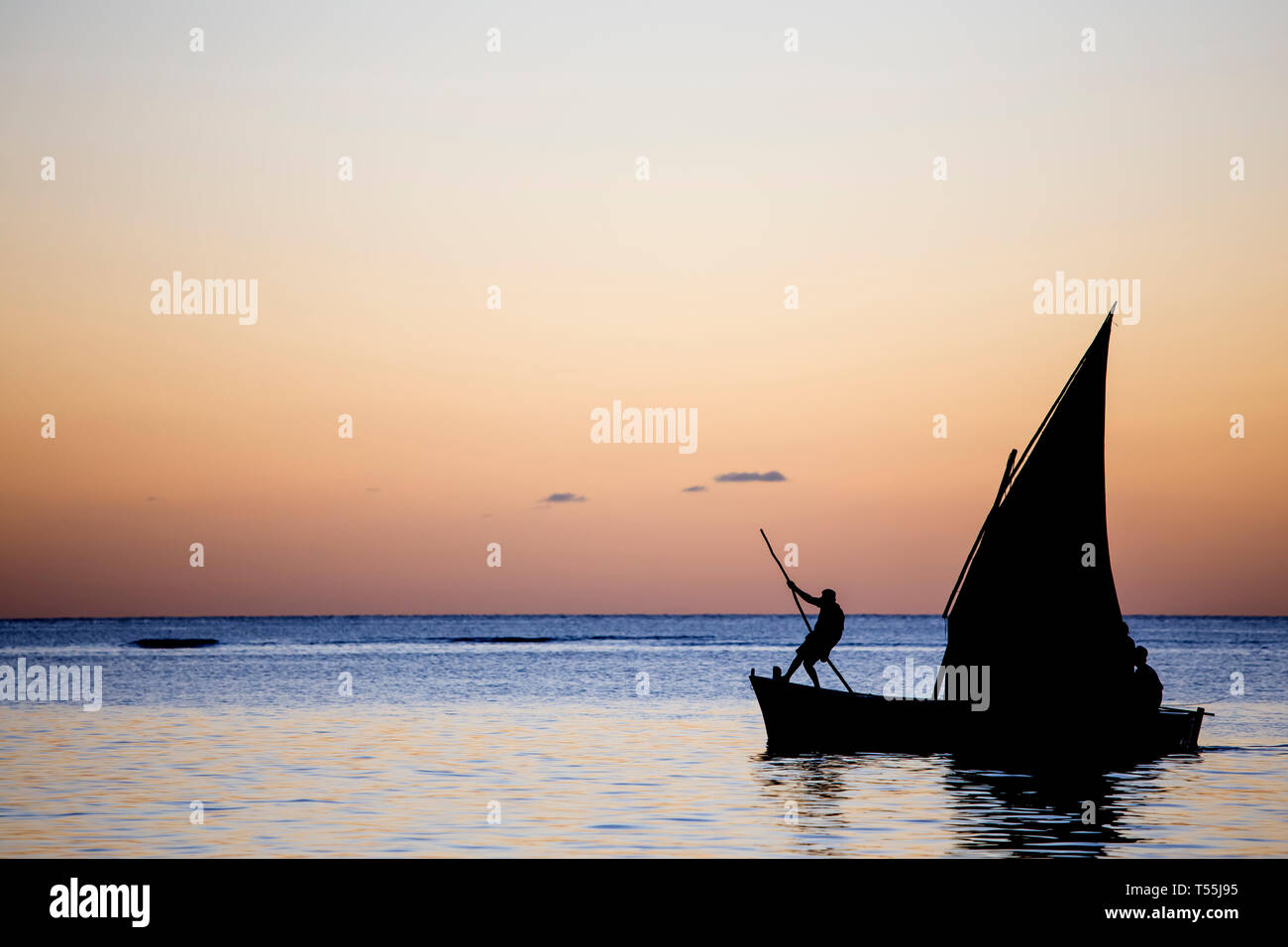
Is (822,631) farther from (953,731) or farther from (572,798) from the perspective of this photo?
(572,798)

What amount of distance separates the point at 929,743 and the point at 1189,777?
4.93 metres

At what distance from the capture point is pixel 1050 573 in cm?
2503

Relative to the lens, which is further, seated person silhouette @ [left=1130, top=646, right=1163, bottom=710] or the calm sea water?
seated person silhouette @ [left=1130, top=646, right=1163, bottom=710]

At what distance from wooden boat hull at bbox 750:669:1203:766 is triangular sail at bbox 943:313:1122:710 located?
786 millimetres

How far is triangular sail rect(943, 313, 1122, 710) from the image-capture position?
24.5 m

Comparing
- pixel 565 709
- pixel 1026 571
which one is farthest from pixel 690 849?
pixel 565 709

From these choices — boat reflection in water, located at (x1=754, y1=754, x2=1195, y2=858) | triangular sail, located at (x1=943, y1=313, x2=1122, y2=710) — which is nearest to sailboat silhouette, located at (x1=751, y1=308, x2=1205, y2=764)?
triangular sail, located at (x1=943, y1=313, x2=1122, y2=710)

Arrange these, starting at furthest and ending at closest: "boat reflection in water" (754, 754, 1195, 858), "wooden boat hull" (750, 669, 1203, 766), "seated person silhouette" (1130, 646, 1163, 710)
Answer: "wooden boat hull" (750, 669, 1203, 766) < "seated person silhouette" (1130, 646, 1163, 710) < "boat reflection in water" (754, 754, 1195, 858)

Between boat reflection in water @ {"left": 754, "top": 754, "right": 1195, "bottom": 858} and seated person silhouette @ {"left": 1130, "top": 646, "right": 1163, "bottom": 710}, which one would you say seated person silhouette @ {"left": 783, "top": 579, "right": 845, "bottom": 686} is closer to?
boat reflection in water @ {"left": 754, "top": 754, "right": 1195, "bottom": 858}

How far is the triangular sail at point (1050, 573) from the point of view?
80.4ft

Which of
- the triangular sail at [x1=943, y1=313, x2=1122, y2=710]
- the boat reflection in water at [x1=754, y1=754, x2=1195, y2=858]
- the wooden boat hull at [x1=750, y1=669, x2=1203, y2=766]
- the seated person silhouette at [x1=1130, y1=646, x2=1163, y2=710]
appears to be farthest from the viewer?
the wooden boat hull at [x1=750, y1=669, x2=1203, y2=766]

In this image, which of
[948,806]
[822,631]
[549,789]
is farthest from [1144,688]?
[549,789]

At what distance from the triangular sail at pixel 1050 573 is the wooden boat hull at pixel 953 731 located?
0.79 m
